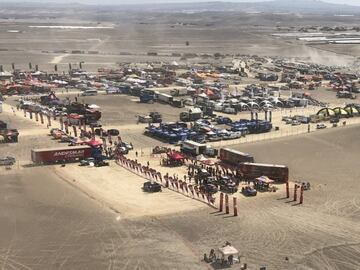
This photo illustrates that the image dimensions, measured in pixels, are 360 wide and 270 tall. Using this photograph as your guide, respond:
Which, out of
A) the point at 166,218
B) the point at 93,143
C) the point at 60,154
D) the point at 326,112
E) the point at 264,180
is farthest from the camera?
the point at 326,112

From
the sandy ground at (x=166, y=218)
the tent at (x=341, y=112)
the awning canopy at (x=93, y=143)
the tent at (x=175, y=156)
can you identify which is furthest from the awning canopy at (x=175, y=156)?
the tent at (x=341, y=112)

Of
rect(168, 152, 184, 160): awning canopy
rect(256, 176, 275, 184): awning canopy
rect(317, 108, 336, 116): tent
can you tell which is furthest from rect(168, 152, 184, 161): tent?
rect(317, 108, 336, 116): tent

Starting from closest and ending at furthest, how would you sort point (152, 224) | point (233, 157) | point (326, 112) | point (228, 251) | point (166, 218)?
point (228, 251)
point (152, 224)
point (166, 218)
point (233, 157)
point (326, 112)

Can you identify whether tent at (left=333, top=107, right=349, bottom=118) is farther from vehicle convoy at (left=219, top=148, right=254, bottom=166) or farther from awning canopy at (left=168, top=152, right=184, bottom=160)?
awning canopy at (left=168, top=152, right=184, bottom=160)

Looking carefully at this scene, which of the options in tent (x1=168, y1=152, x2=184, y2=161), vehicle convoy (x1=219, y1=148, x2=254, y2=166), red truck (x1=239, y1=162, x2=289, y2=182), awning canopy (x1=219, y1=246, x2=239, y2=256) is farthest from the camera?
tent (x1=168, y1=152, x2=184, y2=161)

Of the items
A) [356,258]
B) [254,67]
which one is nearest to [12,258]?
[356,258]

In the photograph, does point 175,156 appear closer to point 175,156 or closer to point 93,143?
point 175,156

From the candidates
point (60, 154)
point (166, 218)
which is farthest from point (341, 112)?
point (166, 218)
